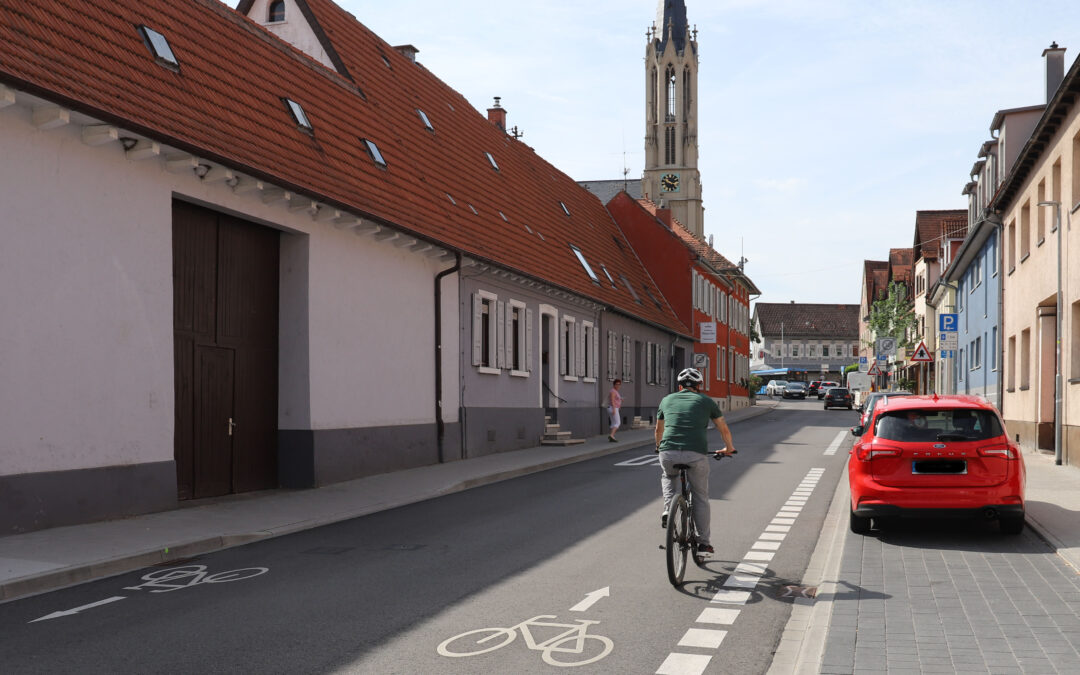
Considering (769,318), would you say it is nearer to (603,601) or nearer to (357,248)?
(357,248)

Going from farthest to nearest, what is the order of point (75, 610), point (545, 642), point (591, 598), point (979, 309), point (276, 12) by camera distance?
point (979, 309) → point (276, 12) → point (591, 598) → point (75, 610) → point (545, 642)

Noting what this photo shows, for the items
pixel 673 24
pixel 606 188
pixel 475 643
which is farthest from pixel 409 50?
pixel 673 24

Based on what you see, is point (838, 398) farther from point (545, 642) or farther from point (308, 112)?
point (545, 642)

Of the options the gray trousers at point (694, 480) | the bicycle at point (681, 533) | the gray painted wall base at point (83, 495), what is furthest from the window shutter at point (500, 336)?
the gray trousers at point (694, 480)

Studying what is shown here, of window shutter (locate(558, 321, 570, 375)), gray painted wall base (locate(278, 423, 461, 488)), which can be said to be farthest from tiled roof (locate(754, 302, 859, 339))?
gray painted wall base (locate(278, 423, 461, 488))

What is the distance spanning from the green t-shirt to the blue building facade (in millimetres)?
22841

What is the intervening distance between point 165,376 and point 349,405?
16.1 feet

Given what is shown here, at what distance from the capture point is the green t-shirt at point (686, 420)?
9.11 metres

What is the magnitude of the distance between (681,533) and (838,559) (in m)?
1.94

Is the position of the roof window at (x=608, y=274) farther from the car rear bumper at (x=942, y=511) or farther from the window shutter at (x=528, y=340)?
Answer: the car rear bumper at (x=942, y=511)

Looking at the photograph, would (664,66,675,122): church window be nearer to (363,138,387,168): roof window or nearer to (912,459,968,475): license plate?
(363,138,387,168): roof window

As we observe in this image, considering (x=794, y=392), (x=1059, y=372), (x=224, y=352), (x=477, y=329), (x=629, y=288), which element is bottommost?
(x=794, y=392)

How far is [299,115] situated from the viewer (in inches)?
720

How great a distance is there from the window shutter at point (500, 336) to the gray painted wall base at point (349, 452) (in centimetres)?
385
